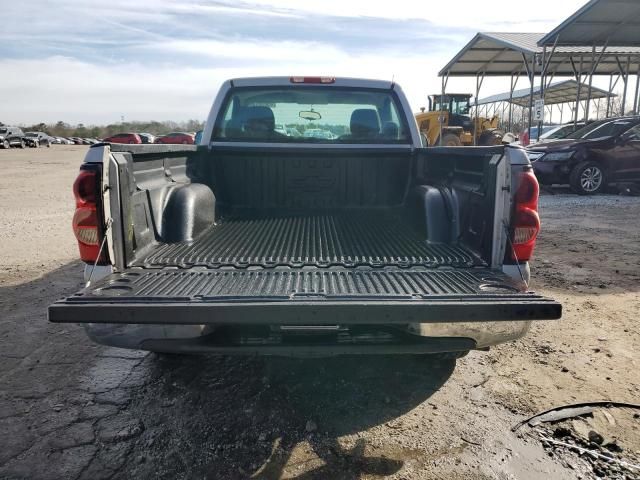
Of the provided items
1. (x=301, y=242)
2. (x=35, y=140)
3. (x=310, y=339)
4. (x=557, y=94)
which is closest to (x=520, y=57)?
(x=557, y=94)

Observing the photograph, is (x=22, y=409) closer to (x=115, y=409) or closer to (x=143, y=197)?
(x=115, y=409)

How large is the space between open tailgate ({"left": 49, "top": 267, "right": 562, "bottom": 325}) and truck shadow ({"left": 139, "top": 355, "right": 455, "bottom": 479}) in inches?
30.9

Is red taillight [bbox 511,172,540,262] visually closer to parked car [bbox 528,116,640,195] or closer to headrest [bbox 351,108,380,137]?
headrest [bbox 351,108,380,137]

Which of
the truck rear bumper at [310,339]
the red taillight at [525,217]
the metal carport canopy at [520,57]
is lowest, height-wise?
the truck rear bumper at [310,339]

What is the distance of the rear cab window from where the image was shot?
4.33 m

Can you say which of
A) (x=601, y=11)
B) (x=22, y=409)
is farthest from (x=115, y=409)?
(x=601, y=11)

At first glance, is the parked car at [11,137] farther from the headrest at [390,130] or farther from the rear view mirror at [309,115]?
the headrest at [390,130]

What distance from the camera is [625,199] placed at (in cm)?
1059

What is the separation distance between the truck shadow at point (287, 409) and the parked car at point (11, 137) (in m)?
45.4

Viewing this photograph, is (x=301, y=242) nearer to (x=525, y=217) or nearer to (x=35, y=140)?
(x=525, y=217)

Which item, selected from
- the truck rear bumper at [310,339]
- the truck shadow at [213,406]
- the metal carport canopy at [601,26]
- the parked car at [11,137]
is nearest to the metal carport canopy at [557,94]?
the metal carport canopy at [601,26]

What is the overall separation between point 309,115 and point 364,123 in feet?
1.79

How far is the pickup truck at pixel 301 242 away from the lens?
2021mm

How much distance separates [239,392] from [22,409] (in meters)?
1.25
